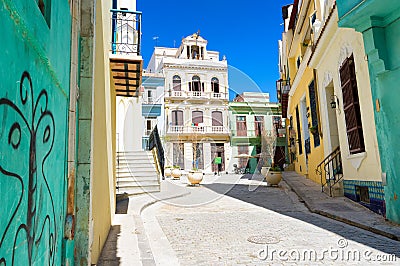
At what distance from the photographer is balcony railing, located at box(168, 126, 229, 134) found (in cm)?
2894

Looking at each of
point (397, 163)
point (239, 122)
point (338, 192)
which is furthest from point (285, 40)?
point (239, 122)

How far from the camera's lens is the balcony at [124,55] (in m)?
5.55

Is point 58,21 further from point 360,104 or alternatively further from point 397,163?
point 360,104

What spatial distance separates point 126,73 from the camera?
6008mm

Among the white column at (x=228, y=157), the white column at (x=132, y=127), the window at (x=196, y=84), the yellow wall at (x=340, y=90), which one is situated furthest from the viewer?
the window at (x=196, y=84)

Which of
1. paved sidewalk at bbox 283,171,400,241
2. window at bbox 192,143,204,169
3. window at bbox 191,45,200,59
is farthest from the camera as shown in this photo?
window at bbox 191,45,200,59

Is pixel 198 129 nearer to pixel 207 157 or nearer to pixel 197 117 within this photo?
pixel 197 117

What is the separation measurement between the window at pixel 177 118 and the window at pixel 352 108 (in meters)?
22.9

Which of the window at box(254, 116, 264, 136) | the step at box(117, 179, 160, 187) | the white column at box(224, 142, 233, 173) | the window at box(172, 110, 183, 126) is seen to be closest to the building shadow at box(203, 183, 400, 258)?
the step at box(117, 179, 160, 187)

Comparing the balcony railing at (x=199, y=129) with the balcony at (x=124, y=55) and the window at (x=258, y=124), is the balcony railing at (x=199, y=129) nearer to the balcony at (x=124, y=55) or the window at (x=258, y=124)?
the window at (x=258, y=124)

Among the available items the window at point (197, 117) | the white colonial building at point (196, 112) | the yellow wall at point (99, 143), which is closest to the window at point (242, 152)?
the white colonial building at point (196, 112)

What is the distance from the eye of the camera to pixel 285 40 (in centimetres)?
1630

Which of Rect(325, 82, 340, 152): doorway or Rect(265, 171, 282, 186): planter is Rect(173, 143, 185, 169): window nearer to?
Rect(265, 171, 282, 186): planter

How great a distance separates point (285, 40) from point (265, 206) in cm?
1144
